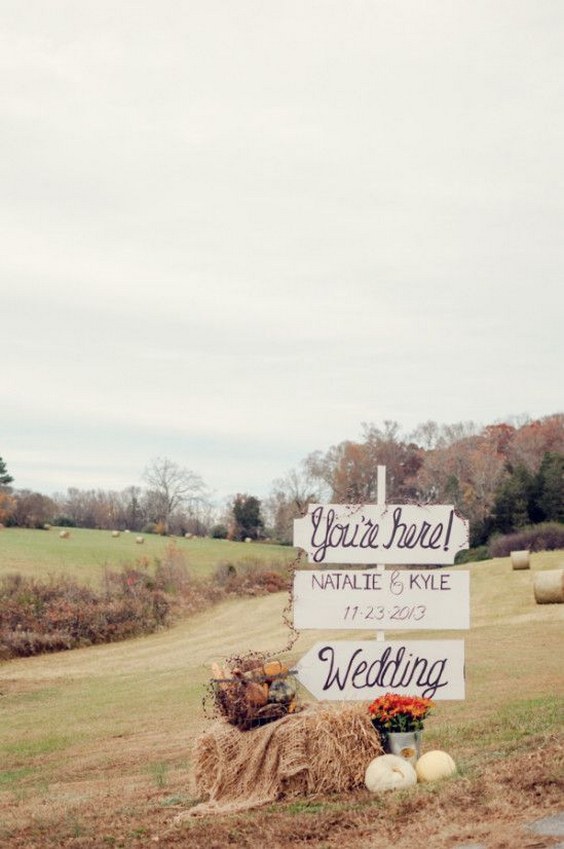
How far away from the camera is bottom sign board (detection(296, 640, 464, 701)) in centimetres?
1038

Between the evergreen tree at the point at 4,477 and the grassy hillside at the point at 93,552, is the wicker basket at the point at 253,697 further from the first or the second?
the evergreen tree at the point at 4,477

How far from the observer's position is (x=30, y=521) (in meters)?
75.6

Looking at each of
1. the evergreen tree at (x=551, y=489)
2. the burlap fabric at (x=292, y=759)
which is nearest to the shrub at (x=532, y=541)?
the evergreen tree at (x=551, y=489)

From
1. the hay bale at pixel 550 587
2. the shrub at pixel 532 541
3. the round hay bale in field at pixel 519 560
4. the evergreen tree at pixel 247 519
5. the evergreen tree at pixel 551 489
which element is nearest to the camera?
the hay bale at pixel 550 587

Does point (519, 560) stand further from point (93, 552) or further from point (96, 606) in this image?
point (93, 552)

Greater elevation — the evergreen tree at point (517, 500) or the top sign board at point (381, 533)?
the evergreen tree at point (517, 500)

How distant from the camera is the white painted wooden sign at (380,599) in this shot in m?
10.4

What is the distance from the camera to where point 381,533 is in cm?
1049

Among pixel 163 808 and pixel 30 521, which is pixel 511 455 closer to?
pixel 30 521

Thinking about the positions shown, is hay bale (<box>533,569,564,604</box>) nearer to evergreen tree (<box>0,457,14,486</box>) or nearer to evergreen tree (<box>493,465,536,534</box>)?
evergreen tree (<box>493,465,536,534</box>)

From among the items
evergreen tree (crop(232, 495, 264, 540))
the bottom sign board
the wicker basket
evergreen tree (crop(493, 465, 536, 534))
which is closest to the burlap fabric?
the wicker basket

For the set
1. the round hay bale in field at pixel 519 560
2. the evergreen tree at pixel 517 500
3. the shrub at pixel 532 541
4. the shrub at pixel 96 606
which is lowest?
the shrub at pixel 96 606

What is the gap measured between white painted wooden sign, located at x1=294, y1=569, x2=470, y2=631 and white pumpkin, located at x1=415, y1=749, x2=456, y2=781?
1.91 m

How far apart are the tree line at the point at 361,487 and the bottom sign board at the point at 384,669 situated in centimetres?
5207
